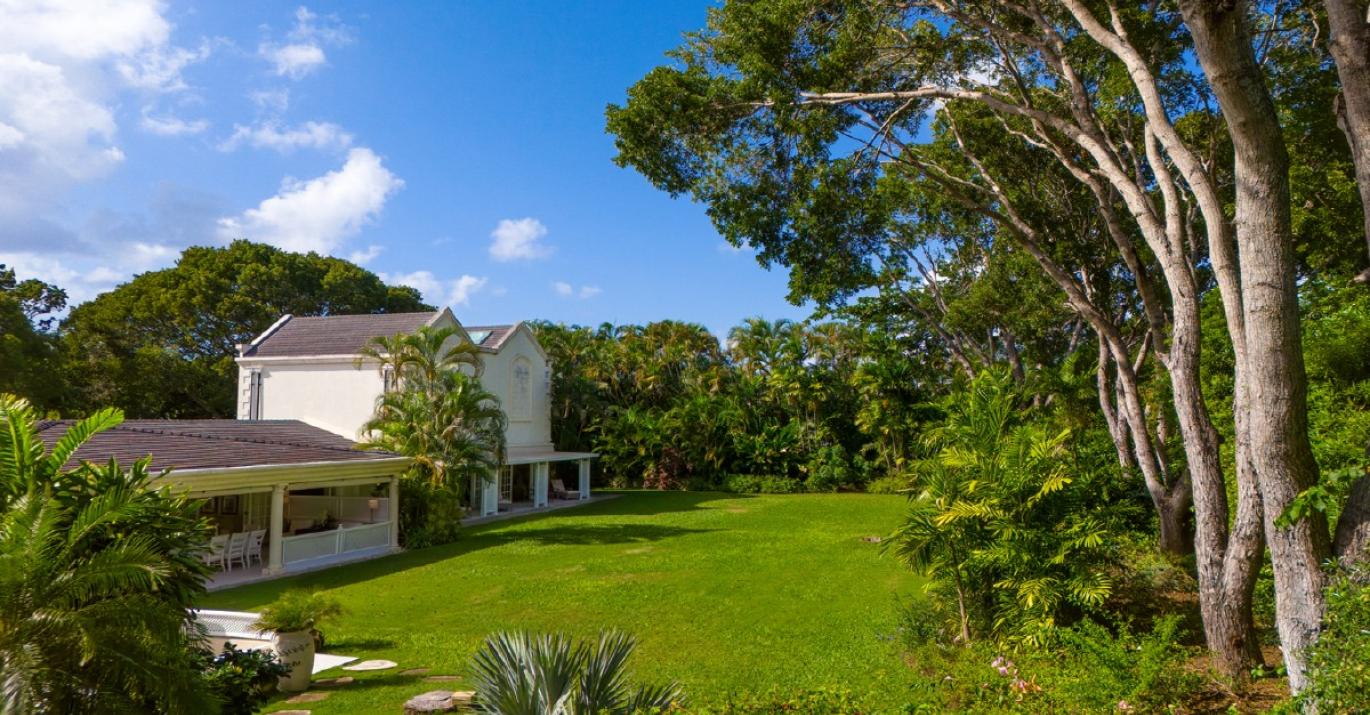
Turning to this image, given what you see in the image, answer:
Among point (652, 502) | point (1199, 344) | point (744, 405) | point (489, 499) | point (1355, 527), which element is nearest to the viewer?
point (1355, 527)

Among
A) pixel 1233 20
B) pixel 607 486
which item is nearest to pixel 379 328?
pixel 607 486

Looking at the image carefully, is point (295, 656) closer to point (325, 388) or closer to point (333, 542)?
point (333, 542)

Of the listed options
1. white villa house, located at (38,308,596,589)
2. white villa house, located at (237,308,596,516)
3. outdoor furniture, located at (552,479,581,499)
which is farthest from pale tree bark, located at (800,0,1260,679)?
outdoor furniture, located at (552,479,581,499)

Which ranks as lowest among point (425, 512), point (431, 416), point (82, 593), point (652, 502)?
point (652, 502)

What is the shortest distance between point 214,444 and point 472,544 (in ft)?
20.9

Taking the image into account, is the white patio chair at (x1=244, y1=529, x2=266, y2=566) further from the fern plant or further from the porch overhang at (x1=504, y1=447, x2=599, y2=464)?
the fern plant

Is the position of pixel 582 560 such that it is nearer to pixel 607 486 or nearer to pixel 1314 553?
pixel 1314 553

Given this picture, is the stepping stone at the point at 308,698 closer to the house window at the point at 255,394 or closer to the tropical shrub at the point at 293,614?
the tropical shrub at the point at 293,614

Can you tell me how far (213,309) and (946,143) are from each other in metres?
37.9

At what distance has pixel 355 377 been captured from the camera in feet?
79.8

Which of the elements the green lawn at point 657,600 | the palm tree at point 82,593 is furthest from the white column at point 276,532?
the palm tree at point 82,593

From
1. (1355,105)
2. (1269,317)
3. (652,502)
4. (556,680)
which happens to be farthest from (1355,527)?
(652,502)

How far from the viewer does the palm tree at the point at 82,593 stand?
509 centimetres

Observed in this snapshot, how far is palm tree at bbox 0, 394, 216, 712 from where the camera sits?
5.09 m
